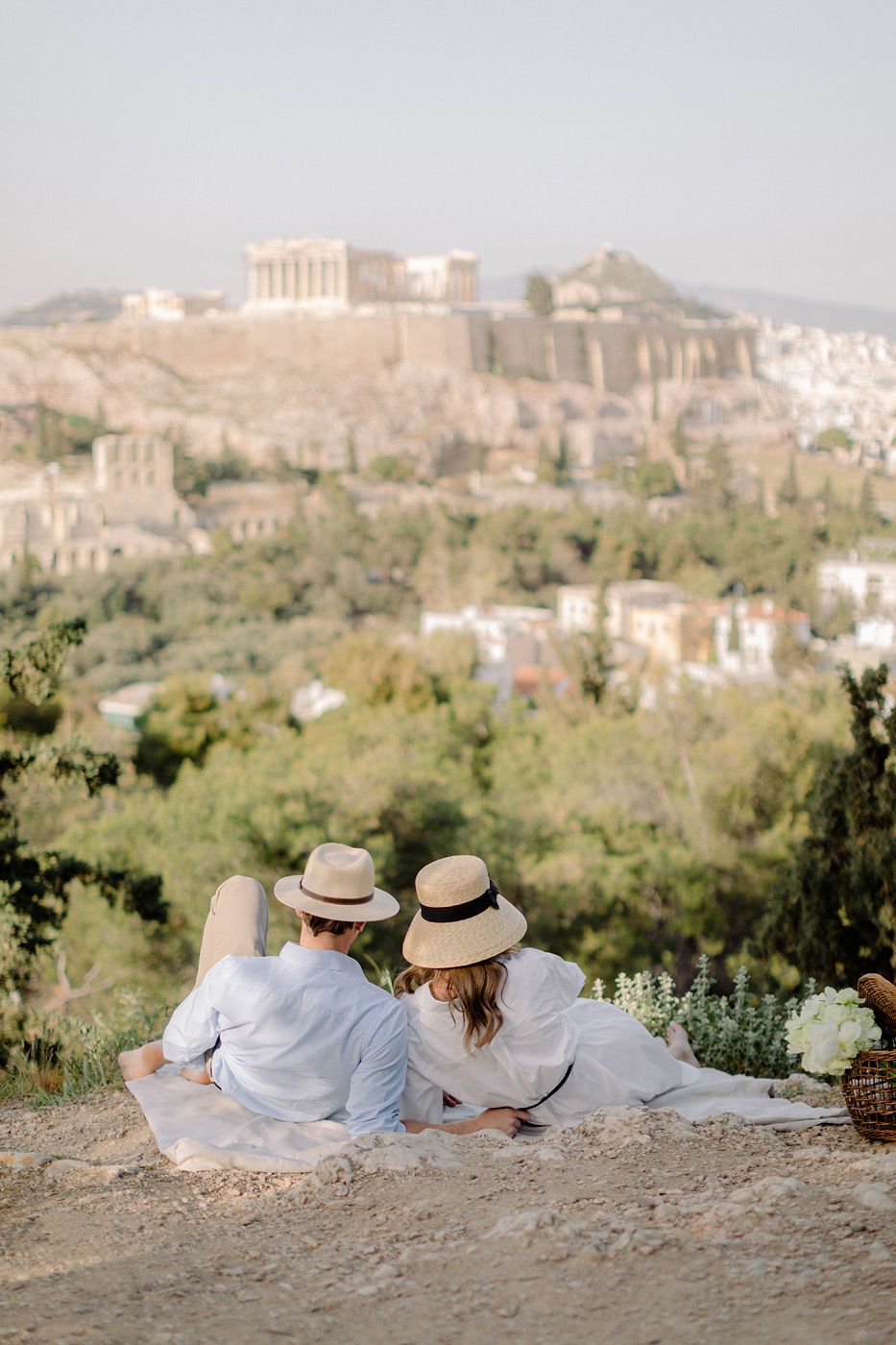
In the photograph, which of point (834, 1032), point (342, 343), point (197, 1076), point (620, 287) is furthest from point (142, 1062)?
point (620, 287)

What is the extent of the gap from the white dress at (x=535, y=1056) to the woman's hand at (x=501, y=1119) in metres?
0.02

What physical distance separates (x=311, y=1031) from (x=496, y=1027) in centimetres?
33

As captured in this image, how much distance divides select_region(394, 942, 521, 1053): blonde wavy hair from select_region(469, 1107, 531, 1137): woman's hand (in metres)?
0.15

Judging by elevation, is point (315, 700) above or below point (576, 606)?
above

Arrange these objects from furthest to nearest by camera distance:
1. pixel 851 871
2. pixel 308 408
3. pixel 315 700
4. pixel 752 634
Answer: pixel 308 408
pixel 752 634
pixel 315 700
pixel 851 871

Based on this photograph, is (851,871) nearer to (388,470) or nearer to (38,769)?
(38,769)

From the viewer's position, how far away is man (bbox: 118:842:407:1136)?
83.2 inches

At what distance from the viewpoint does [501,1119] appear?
218 cm

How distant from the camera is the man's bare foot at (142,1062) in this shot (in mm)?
2391

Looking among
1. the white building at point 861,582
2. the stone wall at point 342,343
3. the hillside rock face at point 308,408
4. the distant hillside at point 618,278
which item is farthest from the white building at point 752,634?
the distant hillside at point 618,278

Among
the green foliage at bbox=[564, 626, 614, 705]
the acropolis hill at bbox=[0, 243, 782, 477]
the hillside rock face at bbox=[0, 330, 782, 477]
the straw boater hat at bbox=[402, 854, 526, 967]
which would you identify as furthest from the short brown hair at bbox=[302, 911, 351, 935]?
the acropolis hill at bbox=[0, 243, 782, 477]

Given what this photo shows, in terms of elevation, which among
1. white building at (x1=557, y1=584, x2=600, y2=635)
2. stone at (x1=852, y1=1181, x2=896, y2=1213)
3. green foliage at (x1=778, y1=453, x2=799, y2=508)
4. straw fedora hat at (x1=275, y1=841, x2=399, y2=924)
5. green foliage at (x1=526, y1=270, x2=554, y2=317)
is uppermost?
green foliage at (x1=526, y1=270, x2=554, y2=317)

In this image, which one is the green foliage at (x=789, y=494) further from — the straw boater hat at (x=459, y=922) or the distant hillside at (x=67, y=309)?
the distant hillside at (x=67, y=309)

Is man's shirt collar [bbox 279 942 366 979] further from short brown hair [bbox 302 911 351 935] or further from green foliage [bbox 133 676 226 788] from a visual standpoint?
green foliage [bbox 133 676 226 788]
